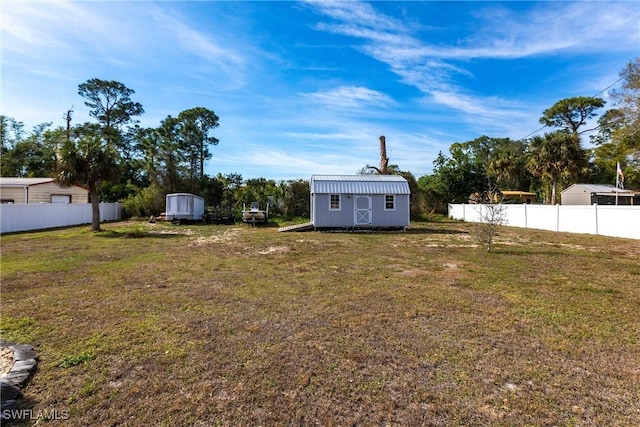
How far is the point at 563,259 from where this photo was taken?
8.76 metres

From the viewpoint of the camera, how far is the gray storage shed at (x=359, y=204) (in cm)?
1736

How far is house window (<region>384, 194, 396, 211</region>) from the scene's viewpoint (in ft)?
57.8

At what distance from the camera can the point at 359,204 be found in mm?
17531

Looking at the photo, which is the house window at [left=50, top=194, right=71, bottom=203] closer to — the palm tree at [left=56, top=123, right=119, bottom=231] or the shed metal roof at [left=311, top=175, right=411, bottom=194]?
the palm tree at [left=56, top=123, right=119, bottom=231]

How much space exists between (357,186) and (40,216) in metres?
17.1

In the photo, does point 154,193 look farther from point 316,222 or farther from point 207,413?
point 207,413

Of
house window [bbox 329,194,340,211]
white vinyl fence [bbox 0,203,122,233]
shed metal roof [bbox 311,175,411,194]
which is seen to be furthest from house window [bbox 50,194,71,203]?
house window [bbox 329,194,340,211]

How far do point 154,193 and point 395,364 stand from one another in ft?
85.8

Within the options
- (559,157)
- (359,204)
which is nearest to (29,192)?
(359,204)

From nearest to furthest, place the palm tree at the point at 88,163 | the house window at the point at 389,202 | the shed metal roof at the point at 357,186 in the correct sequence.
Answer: the palm tree at the point at 88,163, the shed metal roof at the point at 357,186, the house window at the point at 389,202

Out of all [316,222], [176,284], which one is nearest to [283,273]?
[176,284]

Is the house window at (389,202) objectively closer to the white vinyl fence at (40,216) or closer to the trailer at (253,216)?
the trailer at (253,216)

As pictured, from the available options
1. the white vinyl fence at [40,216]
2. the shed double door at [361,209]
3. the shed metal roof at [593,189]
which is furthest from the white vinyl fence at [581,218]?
the white vinyl fence at [40,216]

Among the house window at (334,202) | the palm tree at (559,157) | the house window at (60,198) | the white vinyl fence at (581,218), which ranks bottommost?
the white vinyl fence at (581,218)
